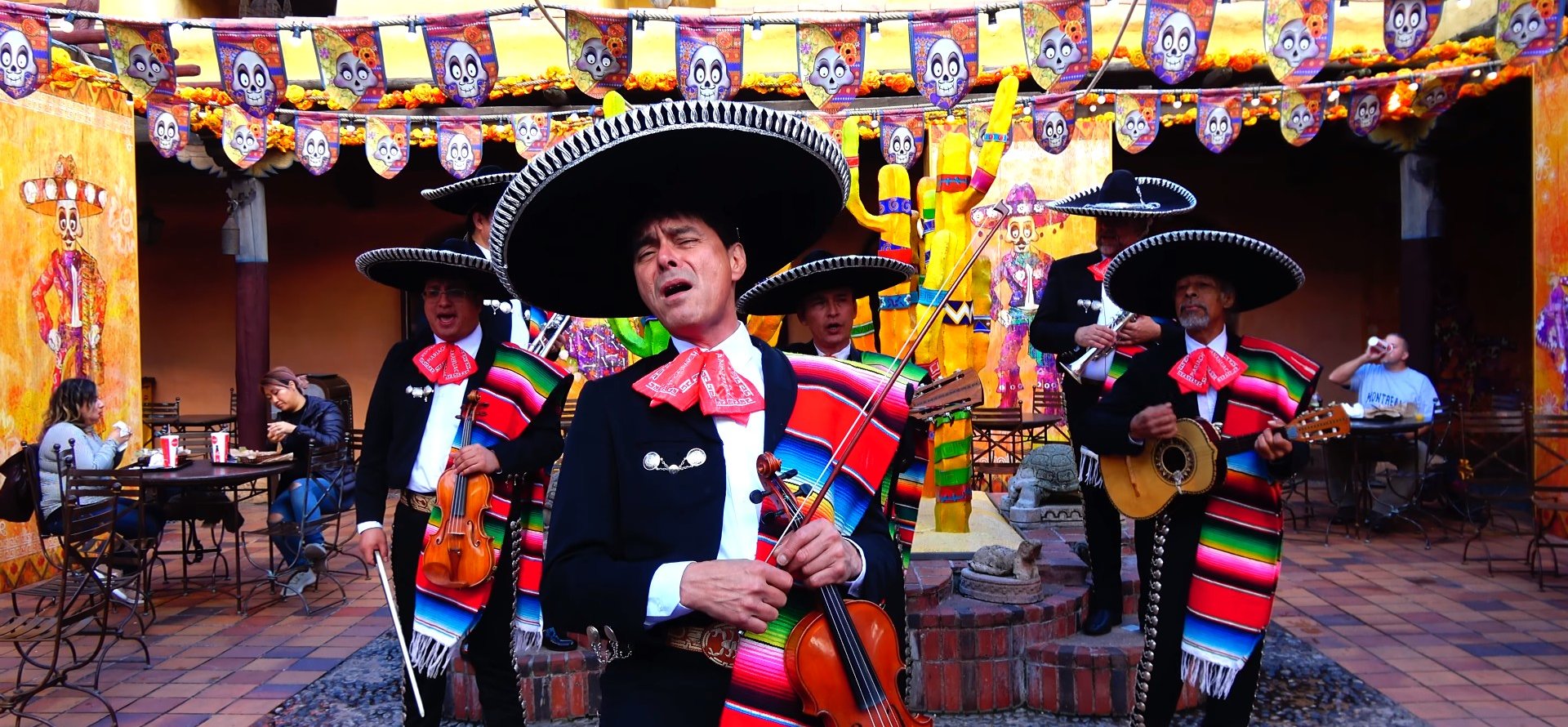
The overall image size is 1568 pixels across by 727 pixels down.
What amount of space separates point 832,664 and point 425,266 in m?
2.48

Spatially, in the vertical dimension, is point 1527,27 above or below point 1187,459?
above

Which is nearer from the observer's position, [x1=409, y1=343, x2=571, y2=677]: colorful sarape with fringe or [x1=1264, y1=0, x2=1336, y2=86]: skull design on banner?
[x1=409, y1=343, x2=571, y2=677]: colorful sarape with fringe

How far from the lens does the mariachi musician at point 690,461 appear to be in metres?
1.80

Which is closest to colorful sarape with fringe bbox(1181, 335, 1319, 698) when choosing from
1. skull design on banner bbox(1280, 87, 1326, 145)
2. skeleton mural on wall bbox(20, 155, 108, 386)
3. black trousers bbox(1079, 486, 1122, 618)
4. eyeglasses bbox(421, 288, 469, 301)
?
black trousers bbox(1079, 486, 1122, 618)

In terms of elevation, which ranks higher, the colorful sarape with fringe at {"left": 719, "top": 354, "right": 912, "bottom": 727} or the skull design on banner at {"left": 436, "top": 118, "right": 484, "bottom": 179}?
the skull design on banner at {"left": 436, "top": 118, "right": 484, "bottom": 179}

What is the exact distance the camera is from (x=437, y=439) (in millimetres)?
3629

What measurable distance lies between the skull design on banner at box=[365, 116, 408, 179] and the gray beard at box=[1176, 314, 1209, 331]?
709cm

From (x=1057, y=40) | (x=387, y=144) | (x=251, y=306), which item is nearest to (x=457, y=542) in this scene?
(x=1057, y=40)

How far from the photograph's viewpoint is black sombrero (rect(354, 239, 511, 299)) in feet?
11.6

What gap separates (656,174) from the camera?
202cm

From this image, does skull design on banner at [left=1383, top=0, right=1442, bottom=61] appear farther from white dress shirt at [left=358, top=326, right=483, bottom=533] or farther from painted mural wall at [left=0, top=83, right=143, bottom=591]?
painted mural wall at [left=0, top=83, right=143, bottom=591]

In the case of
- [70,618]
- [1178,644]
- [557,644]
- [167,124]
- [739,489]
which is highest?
[167,124]

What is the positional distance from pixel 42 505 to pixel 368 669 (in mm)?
2563

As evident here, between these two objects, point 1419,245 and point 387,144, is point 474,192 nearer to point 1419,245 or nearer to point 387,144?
point 387,144
